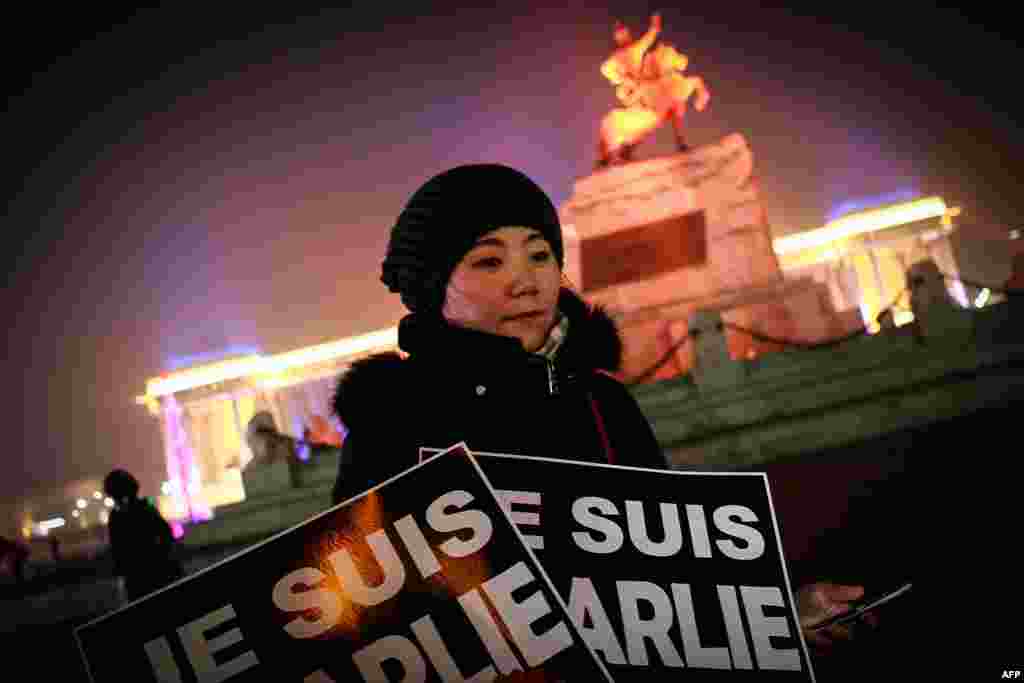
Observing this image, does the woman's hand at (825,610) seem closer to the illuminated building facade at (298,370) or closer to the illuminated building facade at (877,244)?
the illuminated building facade at (298,370)

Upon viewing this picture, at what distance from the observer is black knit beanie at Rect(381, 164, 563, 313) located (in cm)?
171

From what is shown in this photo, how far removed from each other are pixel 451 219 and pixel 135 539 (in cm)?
547

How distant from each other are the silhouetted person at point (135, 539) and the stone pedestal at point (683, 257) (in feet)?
30.9

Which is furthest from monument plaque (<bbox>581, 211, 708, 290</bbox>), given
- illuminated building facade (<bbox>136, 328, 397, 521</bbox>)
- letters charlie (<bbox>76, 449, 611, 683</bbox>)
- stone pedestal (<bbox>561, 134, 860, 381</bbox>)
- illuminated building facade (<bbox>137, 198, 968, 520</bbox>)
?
illuminated building facade (<bbox>136, 328, 397, 521</bbox>)

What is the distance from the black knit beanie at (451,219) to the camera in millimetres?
1712

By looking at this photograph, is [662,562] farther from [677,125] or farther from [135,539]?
[677,125]

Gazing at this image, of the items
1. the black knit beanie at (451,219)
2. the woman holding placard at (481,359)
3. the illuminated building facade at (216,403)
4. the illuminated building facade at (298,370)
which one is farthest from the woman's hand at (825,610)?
the illuminated building facade at (216,403)

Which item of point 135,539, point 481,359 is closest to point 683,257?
point 135,539

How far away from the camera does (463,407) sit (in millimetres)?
1577

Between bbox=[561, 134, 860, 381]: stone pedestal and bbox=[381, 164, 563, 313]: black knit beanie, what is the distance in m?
11.7

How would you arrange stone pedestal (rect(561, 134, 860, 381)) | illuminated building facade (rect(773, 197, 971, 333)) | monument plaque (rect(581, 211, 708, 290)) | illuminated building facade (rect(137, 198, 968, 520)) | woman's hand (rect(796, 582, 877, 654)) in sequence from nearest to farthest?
woman's hand (rect(796, 582, 877, 654)) < stone pedestal (rect(561, 134, 860, 381)) < monument plaque (rect(581, 211, 708, 290)) < illuminated building facade (rect(773, 197, 971, 333)) < illuminated building facade (rect(137, 198, 968, 520))

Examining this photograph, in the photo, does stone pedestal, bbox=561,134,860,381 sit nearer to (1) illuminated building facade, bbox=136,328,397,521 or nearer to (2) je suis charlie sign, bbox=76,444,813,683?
(2) je suis charlie sign, bbox=76,444,813,683

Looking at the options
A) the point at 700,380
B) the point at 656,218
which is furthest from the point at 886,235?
the point at 700,380

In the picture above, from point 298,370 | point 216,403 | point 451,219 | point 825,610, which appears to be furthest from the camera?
point 298,370
